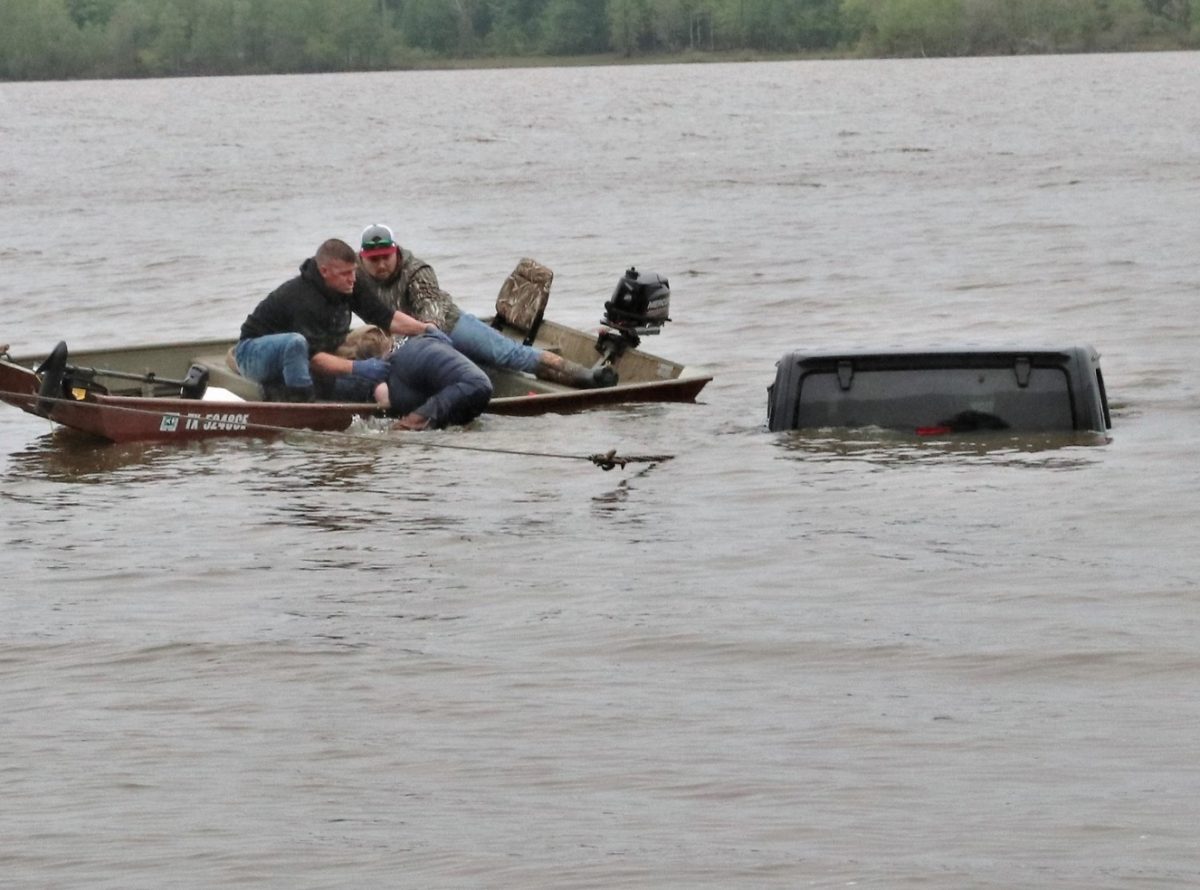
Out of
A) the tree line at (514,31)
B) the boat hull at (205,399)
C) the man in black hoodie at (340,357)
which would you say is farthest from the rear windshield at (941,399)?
the tree line at (514,31)

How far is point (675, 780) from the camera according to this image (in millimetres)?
7086

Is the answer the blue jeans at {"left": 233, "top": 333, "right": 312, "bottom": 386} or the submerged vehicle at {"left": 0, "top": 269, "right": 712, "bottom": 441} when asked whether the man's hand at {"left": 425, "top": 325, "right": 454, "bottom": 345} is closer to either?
the submerged vehicle at {"left": 0, "top": 269, "right": 712, "bottom": 441}

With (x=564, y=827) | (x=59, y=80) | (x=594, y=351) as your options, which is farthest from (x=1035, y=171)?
(x=59, y=80)

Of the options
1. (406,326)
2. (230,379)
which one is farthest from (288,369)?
(230,379)

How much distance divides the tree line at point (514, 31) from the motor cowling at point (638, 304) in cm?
11965

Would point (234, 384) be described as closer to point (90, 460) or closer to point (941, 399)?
point (90, 460)

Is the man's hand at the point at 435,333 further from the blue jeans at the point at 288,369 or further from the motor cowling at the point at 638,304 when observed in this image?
the motor cowling at the point at 638,304

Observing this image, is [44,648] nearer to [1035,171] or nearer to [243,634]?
[243,634]

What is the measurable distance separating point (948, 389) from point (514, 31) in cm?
16201

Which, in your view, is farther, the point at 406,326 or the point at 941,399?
the point at 406,326

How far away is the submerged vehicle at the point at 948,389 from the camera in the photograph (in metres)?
12.3

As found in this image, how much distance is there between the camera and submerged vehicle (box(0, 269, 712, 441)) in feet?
45.3

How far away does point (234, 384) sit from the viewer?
14.7 metres

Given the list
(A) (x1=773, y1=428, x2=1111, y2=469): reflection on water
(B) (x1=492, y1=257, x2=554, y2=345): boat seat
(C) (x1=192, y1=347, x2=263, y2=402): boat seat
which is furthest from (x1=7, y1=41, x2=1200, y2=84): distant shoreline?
(A) (x1=773, y1=428, x2=1111, y2=469): reflection on water
